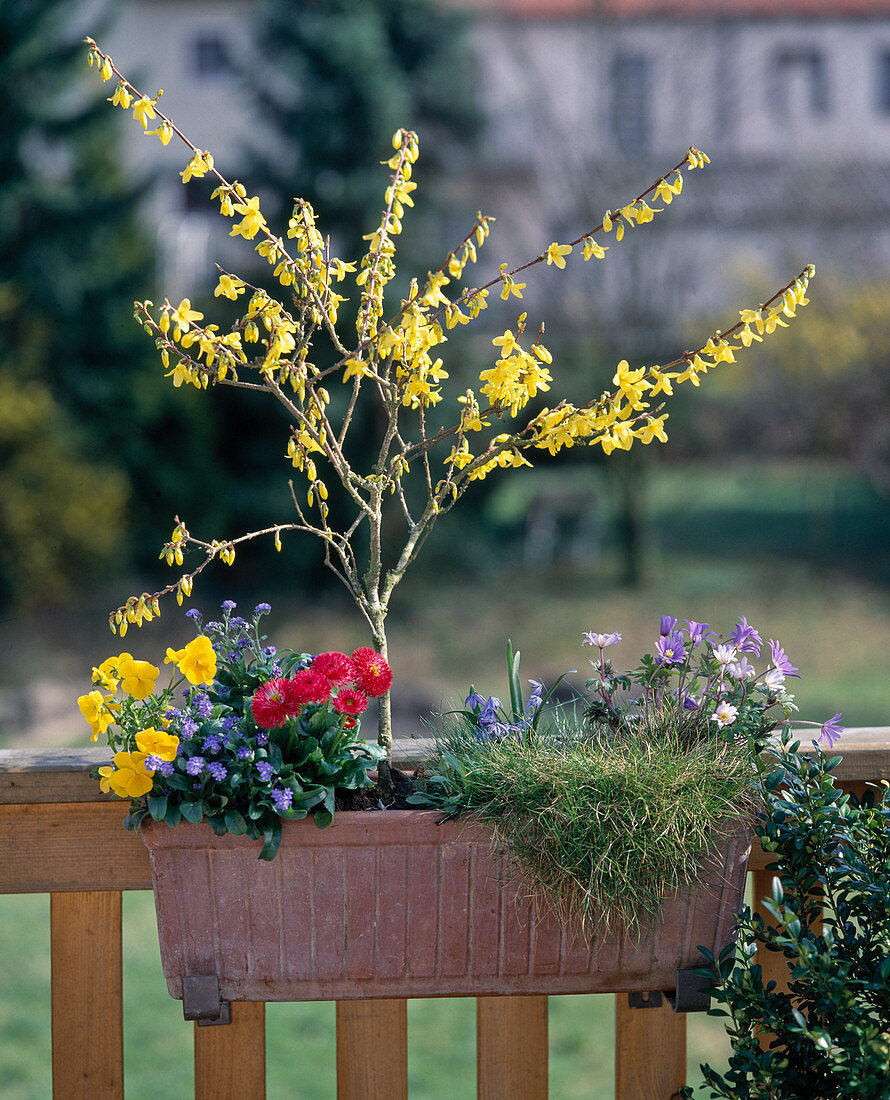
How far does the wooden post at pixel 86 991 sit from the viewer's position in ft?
3.67

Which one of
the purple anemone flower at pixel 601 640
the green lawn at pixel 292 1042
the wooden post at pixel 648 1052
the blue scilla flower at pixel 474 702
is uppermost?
the purple anemone flower at pixel 601 640

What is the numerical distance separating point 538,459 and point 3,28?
4.35m

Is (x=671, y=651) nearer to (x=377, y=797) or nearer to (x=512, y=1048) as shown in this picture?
(x=377, y=797)

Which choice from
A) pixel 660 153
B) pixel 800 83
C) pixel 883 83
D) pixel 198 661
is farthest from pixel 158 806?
pixel 883 83

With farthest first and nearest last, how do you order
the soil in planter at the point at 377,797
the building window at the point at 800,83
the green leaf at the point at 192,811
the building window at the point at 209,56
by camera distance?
the building window at the point at 209,56 < the building window at the point at 800,83 < the soil in planter at the point at 377,797 < the green leaf at the point at 192,811

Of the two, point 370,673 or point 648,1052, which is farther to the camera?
point 648,1052

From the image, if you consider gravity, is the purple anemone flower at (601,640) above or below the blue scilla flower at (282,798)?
above

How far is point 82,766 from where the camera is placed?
3.61 feet

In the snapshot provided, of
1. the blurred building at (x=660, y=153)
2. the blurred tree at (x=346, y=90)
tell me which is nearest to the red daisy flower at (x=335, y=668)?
the blurred tree at (x=346, y=90)

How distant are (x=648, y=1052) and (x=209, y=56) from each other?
10.3m

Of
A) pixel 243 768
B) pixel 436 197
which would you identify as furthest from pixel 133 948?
pixel 436 197

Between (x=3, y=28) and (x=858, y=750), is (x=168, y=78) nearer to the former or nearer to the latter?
(x=3, y=28)

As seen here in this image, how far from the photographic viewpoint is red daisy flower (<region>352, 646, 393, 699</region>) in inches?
38.7

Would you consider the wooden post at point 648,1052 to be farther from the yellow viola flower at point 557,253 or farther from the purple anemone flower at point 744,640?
the yellow viola flower at point 557,253
